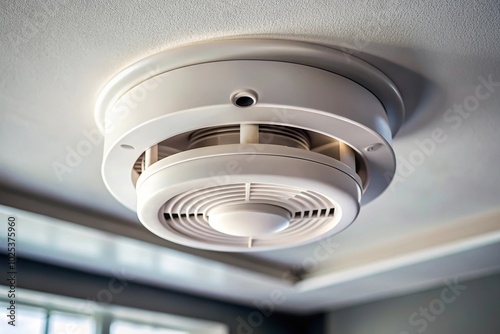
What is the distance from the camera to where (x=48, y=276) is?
202cm

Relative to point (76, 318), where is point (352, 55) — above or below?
above

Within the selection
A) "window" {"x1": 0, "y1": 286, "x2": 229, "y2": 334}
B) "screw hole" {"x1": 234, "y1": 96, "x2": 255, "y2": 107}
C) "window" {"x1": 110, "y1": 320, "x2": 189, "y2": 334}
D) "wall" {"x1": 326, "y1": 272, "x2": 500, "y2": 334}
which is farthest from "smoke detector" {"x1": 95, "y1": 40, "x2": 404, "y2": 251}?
"wall" {"x1": 326, "y1": 272, "x2": 500, "y2": 334}

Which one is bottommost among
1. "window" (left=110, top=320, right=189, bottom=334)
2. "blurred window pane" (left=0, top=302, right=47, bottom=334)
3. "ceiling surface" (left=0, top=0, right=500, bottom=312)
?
"blurred window pane" (left=0, top=302, right=47, bottom=334)

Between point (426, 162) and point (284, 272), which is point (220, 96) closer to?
point (426, 162)

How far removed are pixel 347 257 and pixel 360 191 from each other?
1054mm

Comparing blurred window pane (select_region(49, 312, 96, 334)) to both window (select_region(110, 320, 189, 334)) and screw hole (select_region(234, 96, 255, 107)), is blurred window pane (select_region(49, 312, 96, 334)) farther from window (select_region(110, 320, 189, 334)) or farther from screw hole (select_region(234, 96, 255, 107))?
screw hole (select_region(234, 96, 255, 107))

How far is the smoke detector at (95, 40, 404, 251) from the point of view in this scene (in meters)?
1.07

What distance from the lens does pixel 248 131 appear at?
1.13m

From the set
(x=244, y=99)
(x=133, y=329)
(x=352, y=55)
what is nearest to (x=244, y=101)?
(x=244, y=99)

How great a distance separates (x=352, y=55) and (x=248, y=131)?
25cm

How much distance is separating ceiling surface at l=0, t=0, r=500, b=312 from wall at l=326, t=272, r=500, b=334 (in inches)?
7.4

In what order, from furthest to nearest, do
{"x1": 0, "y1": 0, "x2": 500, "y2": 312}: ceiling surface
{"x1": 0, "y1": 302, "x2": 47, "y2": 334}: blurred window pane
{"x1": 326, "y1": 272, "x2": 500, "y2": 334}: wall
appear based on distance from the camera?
{"x1": 326, "y1": 272, "x2": 500, "y2": 334}: wall < {"x1": 0, "y1": 302, "x2": 47, "y2": 334}: blurred window pane < {"x1": 0, "y1": 0, "x2": 500, "y2": 312}: ceiling surface

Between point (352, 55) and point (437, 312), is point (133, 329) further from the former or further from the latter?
point (352, 55)

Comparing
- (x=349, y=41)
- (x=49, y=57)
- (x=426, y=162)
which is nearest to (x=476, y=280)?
(x=426, y=162)
